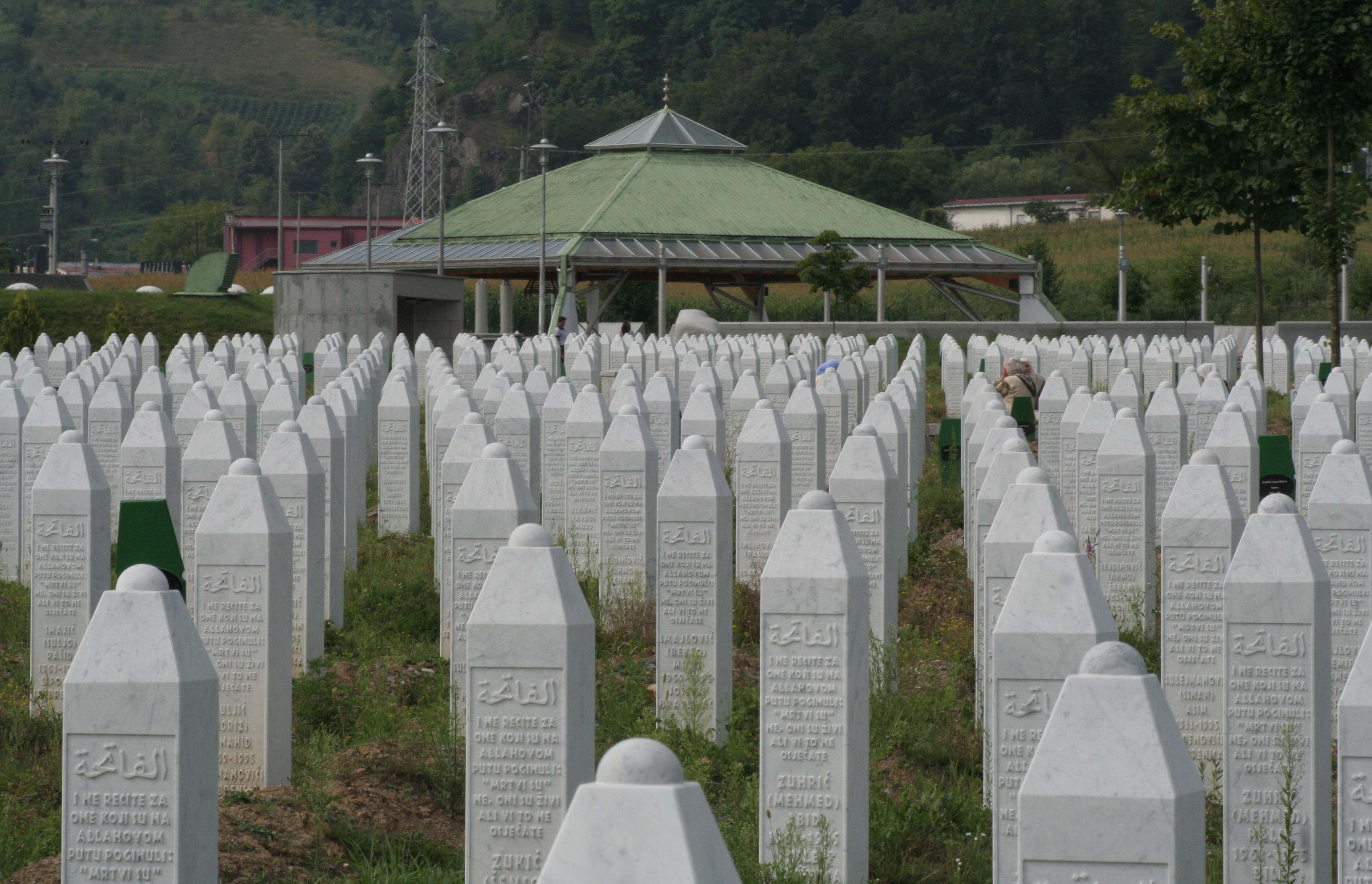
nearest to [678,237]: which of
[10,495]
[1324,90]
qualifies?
[1324,90]

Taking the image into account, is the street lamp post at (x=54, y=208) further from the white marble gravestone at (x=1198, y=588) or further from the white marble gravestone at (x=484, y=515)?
the white marble gravestone at (x=1198, y=588)

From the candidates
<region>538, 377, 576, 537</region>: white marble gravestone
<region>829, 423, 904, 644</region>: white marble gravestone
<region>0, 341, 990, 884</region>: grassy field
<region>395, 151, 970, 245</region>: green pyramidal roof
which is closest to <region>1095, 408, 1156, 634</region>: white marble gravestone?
<region>0, 341, 990, 884</region>: grassy field

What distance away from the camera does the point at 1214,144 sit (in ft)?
61.0

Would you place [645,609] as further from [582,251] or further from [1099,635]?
[582,251]

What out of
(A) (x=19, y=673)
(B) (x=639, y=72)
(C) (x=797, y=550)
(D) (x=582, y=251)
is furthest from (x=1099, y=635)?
(B) (x=639, y=72)

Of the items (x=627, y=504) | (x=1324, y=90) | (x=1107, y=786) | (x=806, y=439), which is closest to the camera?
(x=1107, y=786)

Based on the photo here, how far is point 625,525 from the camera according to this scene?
9469 mm

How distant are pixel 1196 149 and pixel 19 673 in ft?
45.4

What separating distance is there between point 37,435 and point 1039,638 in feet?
23.3

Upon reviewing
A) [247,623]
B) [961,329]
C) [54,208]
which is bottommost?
[247,623]

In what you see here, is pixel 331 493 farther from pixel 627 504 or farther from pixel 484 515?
pixel 484 515

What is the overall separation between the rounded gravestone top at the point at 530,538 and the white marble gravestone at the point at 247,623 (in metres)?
1.91

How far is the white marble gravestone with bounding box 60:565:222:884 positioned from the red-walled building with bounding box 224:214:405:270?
3639 inches

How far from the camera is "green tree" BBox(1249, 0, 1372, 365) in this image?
16.1 meters
